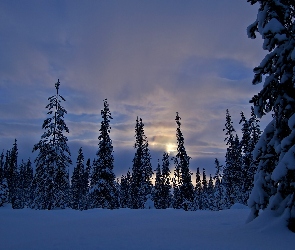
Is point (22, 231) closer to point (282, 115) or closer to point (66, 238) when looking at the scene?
point (66, 238)

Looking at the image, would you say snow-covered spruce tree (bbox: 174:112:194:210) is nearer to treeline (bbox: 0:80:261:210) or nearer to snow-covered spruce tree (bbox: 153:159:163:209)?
treeline (bbox: 0:80:261:210)

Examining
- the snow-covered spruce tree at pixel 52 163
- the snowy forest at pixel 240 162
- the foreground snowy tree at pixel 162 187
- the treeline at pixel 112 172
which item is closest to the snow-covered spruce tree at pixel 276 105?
the snowy forest at pixel 240 162

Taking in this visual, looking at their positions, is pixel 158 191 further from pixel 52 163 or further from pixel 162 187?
pixel 52 163

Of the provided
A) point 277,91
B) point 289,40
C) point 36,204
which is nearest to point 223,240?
point 277,91

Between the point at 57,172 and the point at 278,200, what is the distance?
81.0ft

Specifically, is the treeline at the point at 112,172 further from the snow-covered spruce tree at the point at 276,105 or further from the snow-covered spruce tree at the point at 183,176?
the snow-covered spruce tree at the point at 276,105

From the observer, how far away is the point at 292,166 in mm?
6555

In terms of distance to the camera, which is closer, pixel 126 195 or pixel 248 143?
pixel 248 143

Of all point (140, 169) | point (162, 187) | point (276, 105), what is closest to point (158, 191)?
point (162, 187)

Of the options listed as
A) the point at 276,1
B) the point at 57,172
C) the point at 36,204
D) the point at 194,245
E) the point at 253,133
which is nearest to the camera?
the point at 194,245

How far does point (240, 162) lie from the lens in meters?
41.2

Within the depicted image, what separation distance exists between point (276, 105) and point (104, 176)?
27395 millimetres

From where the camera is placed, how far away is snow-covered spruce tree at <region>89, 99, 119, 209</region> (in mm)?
31594

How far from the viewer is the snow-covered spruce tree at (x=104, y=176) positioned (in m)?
31.6
